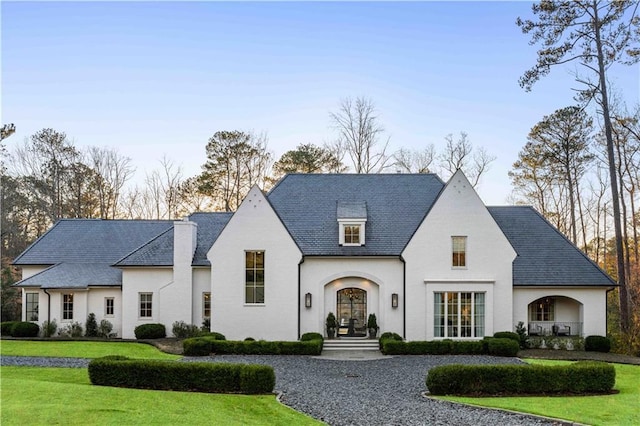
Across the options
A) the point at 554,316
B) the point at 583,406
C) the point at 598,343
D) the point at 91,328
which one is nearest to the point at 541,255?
the point at 554,316

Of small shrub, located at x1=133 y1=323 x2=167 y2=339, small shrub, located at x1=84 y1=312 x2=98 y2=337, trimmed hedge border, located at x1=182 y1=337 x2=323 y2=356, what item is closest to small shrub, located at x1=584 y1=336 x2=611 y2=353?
trimmed hedge border, located at x1=182 y1=337 x2=323 y2=356

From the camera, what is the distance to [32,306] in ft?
106


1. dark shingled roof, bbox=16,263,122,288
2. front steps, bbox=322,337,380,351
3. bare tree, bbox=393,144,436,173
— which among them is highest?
bare tree, bbox=393,144,436,173

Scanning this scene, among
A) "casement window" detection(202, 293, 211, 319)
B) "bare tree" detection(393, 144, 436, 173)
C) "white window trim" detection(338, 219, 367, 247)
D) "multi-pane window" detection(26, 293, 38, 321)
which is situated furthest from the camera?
"bare tree" detection(393, 144, 436, 173)

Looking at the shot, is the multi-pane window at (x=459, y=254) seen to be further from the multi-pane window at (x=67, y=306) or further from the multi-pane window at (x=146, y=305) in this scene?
the multi-pane window at (x=67, y=306)

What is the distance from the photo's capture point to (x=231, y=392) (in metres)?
15.8

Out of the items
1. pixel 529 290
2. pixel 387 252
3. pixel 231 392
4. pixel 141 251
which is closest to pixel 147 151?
pixel 141 251

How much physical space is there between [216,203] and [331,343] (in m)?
27.0

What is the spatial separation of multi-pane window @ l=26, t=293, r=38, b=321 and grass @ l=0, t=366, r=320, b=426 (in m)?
19.7

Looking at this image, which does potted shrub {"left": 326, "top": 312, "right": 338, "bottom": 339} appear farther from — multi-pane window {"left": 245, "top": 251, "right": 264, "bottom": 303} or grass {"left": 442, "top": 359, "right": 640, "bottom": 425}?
grass {"left": 442, "top": 359, "right": 640, "bottom": 425}

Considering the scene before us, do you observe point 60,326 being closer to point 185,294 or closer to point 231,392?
point 185,294

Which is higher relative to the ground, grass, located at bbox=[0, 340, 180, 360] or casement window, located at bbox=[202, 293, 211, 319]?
casement window, located at bbox=[202, 293, 211, 319]

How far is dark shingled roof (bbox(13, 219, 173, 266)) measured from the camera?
111 feet

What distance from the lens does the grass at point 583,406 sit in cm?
1311
